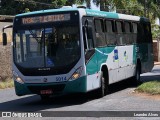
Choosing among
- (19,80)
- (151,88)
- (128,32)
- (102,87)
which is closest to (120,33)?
(128,32)

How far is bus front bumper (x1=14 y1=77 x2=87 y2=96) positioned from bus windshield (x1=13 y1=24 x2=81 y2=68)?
58 cm

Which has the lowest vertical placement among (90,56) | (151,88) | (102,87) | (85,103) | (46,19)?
(85,103)

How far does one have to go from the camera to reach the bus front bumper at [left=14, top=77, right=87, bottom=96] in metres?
13.9

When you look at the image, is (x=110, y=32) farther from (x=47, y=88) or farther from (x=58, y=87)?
(x=47, y=88)

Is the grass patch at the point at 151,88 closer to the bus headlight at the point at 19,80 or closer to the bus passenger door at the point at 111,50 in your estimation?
the bus passenger door at the point at 111,50

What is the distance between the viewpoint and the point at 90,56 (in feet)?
47.8

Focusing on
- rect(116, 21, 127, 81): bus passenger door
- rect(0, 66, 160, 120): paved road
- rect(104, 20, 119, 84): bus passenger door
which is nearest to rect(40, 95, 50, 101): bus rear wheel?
rect(0, 66, 160, 120): paved road

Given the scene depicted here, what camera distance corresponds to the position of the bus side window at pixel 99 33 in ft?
51.1

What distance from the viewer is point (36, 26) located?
47.4ft

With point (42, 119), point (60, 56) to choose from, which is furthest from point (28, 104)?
point (42, 119)

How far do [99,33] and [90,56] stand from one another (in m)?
1.48

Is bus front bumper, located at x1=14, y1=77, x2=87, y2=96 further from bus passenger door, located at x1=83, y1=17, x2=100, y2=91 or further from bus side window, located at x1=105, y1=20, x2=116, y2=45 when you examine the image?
bus side window, located at x1=105, y1=20, x2=116, y2=45

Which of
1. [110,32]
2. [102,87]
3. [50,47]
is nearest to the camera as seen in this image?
[50,47]

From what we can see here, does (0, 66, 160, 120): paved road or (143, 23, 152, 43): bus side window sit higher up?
(143, 23, 152, 43): bus side window
